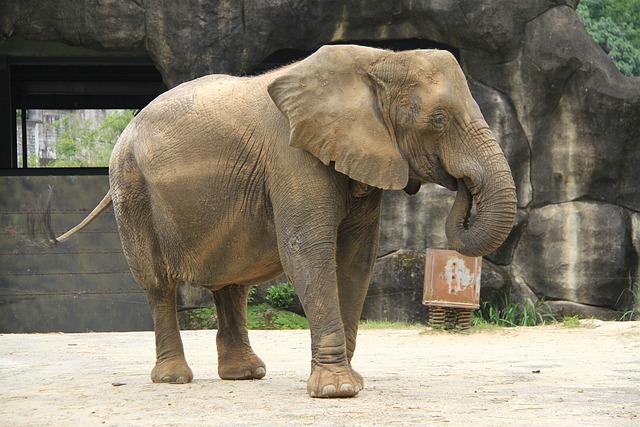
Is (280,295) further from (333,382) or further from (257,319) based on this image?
(333,382)

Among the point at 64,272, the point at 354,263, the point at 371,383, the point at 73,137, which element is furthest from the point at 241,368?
the point at 73,137

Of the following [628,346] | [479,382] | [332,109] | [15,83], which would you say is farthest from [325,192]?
[15,83]

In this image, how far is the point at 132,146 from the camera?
7.95 meters

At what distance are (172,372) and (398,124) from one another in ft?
7.91

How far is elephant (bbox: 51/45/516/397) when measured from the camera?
674cm

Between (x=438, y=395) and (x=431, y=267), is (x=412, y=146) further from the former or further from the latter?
(x=431, y=267)

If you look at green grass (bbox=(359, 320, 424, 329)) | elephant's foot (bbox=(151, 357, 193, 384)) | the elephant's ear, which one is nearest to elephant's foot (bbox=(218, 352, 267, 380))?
elephant's foot (bbox=(151, 357, 193, 384))

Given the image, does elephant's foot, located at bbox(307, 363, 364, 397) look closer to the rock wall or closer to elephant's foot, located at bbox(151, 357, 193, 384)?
elephant's foot, located at bbox(151, 357, 193, 384)

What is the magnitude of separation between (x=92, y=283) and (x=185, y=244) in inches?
306

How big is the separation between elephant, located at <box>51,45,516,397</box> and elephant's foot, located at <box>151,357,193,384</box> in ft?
0.09

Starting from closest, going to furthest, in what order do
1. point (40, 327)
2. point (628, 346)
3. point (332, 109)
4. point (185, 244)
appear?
point (332, 109), point (185, 244), point (628, 346), point (40, 327)

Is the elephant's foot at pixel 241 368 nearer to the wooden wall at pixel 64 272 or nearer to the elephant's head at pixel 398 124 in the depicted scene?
the elephant's head at pixel 398 124

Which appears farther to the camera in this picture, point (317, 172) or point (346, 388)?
point (317, 172)

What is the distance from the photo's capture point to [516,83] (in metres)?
13.9
